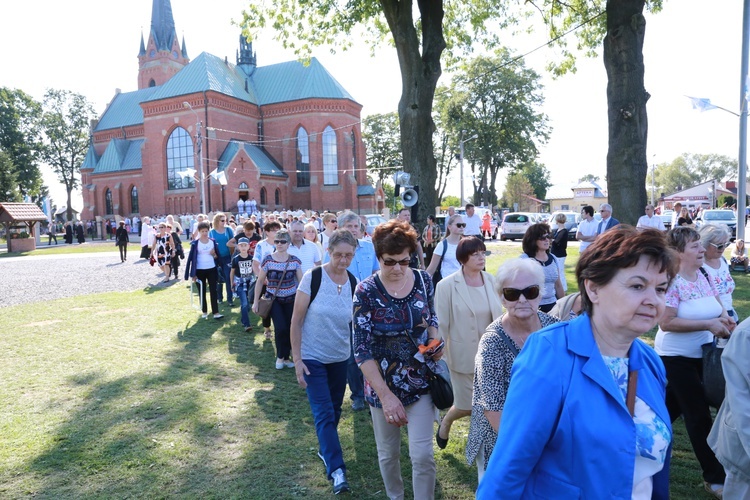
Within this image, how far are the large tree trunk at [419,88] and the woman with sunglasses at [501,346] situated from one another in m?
8.92

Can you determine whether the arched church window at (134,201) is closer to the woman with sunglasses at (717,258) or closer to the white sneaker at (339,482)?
the white sneaker at (339,482)

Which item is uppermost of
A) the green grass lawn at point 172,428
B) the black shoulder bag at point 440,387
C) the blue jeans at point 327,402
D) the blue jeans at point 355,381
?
the black shoulder bag at point 440,387

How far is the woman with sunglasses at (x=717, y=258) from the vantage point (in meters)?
3.96

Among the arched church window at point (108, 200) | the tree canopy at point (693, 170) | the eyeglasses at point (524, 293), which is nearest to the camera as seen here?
the eyeglasses at point (524, 293)

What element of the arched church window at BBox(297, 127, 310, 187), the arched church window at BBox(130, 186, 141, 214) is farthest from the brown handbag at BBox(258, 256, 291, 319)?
the arched church window at BBox(130, 186, 141, 214)

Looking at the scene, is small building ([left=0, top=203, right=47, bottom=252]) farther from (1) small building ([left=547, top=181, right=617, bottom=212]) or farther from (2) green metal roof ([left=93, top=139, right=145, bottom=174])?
(1) small building ([left=547, top=181, right=617, bottom=212])

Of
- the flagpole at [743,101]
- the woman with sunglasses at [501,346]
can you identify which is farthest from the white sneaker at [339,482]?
the flagpole at [743,101]

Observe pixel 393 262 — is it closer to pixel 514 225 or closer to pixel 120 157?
pixel 514 225

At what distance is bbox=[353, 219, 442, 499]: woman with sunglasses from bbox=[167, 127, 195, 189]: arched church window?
49.1 meters

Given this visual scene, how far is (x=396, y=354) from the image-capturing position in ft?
10.5

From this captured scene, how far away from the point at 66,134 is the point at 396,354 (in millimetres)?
76529

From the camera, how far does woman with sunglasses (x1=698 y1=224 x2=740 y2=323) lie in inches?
156

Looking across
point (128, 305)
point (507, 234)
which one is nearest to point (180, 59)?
point (507, 234)

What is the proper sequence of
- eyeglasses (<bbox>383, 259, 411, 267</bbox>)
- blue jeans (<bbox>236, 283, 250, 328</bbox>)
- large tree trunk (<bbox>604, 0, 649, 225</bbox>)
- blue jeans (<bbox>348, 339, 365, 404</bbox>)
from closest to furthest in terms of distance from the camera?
eyeglasses (<bbox>383, 259, 411, 267</bbox>), blue jeans (<bbox>348, 339, 365, 404</bbox>), large tree trunk (<bbox>604, 0, 649, 225</bbox>), blue jeans (<bbox>236, 283, 250, 328</bbox>)
